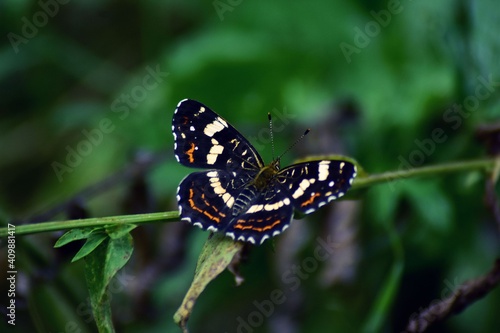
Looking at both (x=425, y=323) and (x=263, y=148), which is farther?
(x=263, y=148)

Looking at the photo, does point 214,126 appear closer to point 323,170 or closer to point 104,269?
point 323,170

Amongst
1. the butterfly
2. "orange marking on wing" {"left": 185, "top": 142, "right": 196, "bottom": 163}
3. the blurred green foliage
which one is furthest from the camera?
the blurred green foliage

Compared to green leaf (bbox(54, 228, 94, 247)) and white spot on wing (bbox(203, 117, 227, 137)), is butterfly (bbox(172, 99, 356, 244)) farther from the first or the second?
green leaf (bbox(54, 228, 94, 247))

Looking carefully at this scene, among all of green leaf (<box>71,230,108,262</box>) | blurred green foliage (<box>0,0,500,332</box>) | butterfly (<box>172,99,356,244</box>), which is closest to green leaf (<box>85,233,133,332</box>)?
green leaf (<box>71,230,108,262</box>)

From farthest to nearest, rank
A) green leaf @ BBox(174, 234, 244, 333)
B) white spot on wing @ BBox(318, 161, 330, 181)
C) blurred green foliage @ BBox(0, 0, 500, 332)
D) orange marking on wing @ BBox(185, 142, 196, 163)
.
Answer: blurred green foliage @ BBox(0, 0, 500, 332)
orange marking on wing @ BBox(185, 142, 196, 163)
white spot on wing @ BBox(318, 161, 330, 181)
green leaf @ BBox(174, 234, 244, 333)

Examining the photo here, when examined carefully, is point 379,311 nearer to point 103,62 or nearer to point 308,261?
point 308,261

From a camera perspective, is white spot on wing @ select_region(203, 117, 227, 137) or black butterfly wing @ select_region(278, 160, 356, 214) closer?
black butterfly wing @ select_region(278, 160, 356, 214)

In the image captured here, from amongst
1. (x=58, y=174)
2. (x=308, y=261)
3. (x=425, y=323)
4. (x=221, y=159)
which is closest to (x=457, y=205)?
(x=308, y=261)
